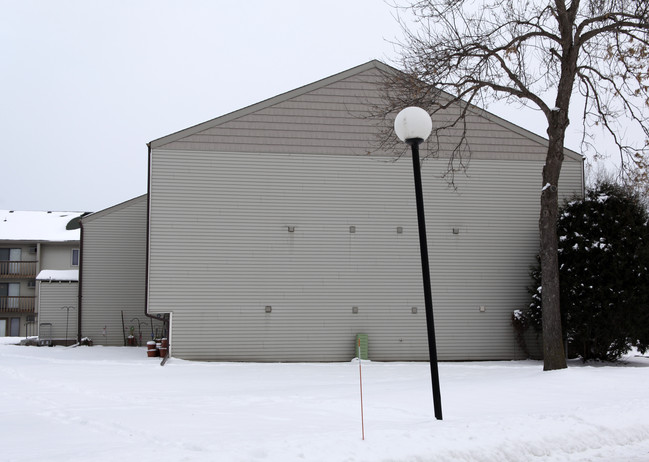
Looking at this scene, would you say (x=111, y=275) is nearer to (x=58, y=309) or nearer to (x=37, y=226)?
(x=58, y=309)

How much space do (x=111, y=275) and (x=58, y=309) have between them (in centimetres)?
258

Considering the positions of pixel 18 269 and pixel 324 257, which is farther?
pixel 18 269

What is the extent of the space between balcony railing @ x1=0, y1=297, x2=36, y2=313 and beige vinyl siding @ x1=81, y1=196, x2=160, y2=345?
14084 mm

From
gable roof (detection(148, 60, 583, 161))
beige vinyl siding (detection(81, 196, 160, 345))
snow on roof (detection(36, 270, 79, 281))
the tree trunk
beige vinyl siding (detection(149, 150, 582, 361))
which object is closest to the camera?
the tree trunk

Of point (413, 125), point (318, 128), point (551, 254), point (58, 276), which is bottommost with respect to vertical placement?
point (551, 254)

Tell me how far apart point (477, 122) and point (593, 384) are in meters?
Answer: 9.92

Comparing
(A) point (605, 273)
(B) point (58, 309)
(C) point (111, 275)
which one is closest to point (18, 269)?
(B) point (58, 309)

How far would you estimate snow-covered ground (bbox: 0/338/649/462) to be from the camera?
671 cm

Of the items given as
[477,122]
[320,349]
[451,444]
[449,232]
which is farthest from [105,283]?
[451,444]

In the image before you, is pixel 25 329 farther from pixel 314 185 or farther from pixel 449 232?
pixel 449 232

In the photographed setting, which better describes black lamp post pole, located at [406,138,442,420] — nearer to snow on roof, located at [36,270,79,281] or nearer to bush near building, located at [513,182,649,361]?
bush near building, located at [513,182,649,361]

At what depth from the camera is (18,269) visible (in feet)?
121

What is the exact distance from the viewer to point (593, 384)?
12.8m

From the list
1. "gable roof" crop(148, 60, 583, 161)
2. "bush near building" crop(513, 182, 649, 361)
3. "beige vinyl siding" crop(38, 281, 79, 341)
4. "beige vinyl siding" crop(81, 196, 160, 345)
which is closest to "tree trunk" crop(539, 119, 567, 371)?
"bush near building" crop(513, 182, 649, 361)
